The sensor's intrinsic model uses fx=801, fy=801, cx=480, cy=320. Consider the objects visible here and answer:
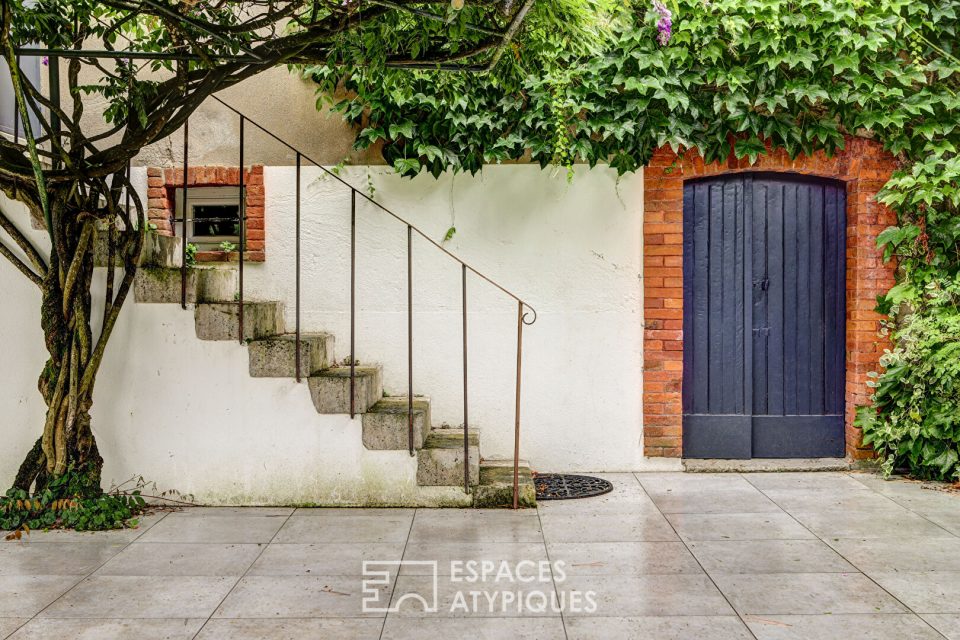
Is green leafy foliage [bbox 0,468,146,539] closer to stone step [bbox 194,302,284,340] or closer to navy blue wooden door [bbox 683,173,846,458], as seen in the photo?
stone step [bbox 194,302,284,340]

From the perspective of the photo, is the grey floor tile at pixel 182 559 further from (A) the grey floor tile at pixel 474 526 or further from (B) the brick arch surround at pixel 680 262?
(B) the brick arch surround at pixel 680 262

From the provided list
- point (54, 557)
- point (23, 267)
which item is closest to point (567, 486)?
point (54, 557)

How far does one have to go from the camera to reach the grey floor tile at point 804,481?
15.8 feet

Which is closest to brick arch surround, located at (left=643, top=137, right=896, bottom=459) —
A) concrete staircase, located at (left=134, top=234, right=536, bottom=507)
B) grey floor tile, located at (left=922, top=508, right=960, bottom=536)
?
grey floor tile, located at (left=922, top=508, right=960, bottom=536)

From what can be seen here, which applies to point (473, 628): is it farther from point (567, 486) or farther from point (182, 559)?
point (567, 486)

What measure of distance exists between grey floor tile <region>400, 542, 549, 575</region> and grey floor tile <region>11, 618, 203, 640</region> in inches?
36.7

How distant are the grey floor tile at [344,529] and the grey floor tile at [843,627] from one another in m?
1.73

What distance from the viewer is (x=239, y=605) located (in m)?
3.10

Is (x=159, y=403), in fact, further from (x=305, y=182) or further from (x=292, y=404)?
(x=305, y=182)

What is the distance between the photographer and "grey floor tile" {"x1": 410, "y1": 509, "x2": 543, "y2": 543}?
390 centimetres

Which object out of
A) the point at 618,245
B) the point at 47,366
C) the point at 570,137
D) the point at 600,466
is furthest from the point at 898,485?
the point at 47,366

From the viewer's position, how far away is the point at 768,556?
11.9ft

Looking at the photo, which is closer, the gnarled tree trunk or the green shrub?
the gnarled tree trunk

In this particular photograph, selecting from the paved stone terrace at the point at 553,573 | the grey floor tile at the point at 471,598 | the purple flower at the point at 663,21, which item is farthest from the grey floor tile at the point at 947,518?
the purple flower at the point at 663,21
